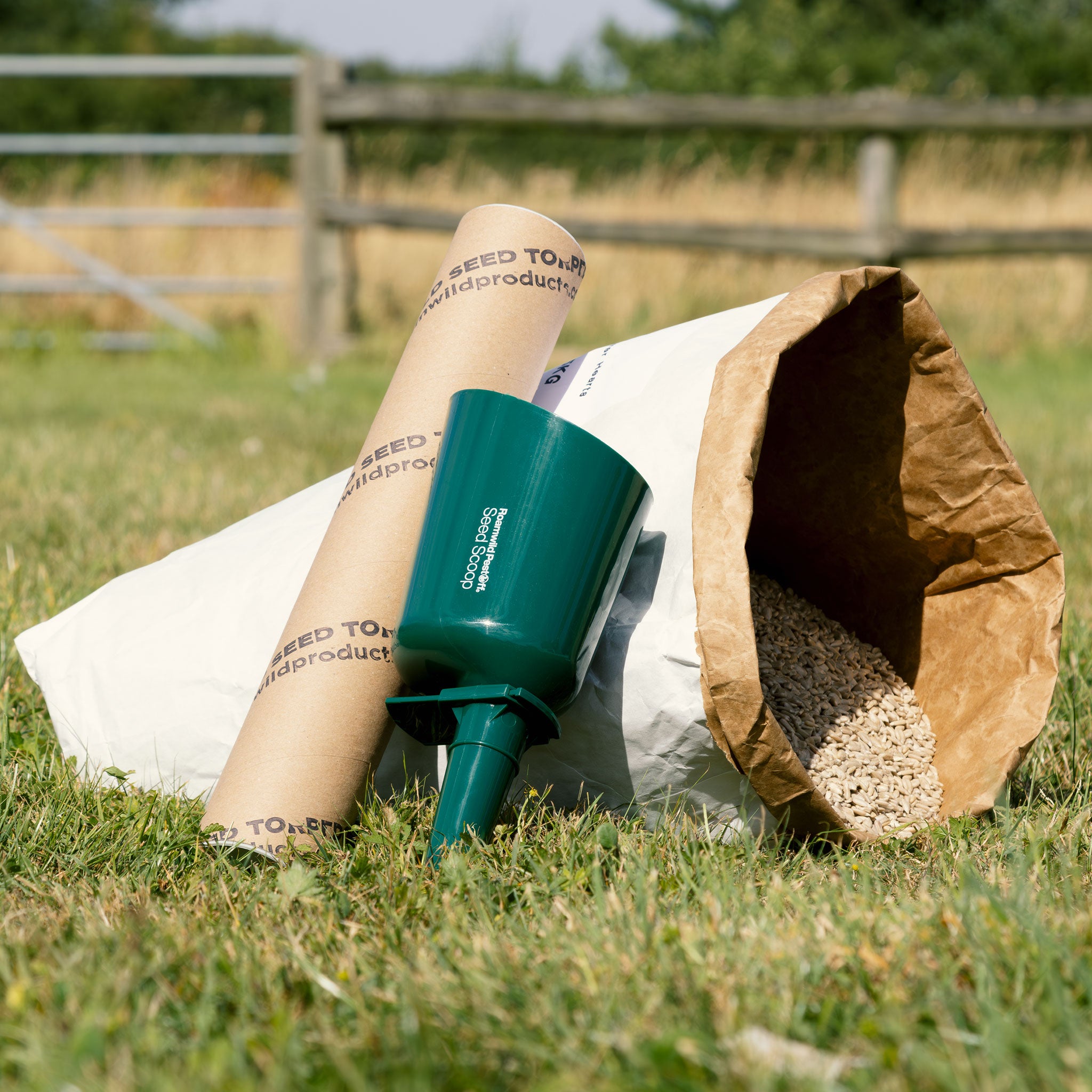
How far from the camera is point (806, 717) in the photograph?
180cm

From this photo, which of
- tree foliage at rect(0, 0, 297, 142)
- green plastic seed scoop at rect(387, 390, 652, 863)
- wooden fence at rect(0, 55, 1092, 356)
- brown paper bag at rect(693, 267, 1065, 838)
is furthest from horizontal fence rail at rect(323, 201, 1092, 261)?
tree foliage at rect(0, 0, 297, 142)

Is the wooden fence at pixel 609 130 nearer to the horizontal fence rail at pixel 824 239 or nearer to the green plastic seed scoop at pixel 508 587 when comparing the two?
the horizontal fence rail at pixel 824 239

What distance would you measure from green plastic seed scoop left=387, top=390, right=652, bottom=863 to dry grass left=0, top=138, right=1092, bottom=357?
5348 mm

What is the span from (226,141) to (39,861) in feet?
22.2

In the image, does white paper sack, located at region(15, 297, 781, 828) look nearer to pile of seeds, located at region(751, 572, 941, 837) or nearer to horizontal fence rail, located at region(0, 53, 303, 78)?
pile of seeds, located at region(751, 572, 941, 837)

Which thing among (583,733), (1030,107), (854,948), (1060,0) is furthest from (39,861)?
(1060,0)

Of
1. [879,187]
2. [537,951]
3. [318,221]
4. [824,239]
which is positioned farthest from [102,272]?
[537,951]

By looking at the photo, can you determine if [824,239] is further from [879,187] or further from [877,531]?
[877,531]

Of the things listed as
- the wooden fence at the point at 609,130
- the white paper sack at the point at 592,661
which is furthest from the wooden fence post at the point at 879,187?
the white paper sack at the point at 592,661

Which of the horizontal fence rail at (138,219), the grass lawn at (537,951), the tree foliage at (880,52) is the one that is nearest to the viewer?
the grass lawn at (537,951)

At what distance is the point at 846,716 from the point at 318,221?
18.7 feet

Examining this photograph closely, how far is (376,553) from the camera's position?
5.23 ft

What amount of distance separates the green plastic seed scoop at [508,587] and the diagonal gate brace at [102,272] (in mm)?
6271

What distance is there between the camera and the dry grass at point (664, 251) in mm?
7203
